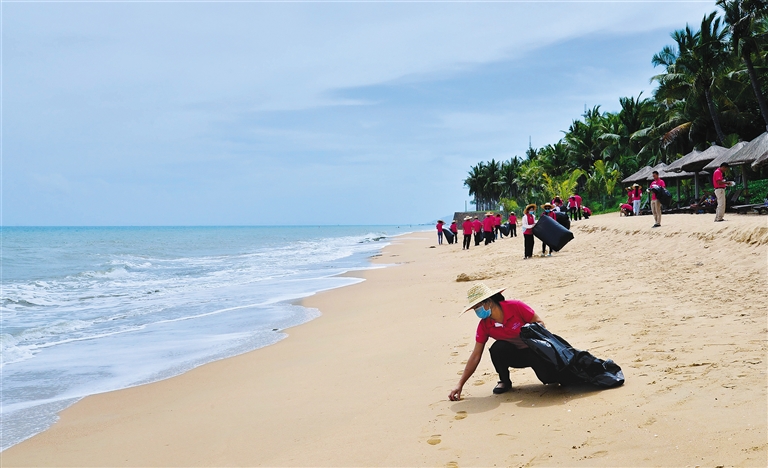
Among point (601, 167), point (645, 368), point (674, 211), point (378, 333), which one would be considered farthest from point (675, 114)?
point (645, 368)

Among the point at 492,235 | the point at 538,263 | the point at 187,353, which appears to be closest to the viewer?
the point at 187,353

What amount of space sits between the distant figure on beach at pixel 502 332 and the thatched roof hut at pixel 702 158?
19.3 meters

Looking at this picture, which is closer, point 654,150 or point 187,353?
point 187,353

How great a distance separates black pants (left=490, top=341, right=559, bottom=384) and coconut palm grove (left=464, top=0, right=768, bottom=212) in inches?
578

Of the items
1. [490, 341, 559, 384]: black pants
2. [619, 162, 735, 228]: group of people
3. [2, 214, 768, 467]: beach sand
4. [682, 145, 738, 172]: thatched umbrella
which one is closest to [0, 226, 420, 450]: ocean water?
[2, 214, 768, 467]: beach sand

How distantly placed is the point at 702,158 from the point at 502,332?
1992 centimetres

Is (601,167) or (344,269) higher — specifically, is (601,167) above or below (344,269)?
above

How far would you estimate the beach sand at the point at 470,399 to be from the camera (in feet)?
12.5

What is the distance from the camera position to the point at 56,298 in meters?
16.4

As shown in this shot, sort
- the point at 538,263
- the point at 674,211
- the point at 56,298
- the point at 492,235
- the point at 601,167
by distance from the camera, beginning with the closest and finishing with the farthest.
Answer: the point at 538,263, the point at 56,298, the point at 674,211, the point at 492,235, the point at 601,167

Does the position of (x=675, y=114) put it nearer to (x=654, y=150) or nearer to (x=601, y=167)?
(x=654, y=150)

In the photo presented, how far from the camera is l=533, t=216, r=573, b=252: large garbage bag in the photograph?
14952 millimetres

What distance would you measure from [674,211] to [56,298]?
21320 millimetres

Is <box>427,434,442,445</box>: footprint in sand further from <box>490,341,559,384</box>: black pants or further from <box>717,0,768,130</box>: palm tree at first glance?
<box>717,0,768,130</box>: palm tree
